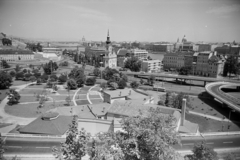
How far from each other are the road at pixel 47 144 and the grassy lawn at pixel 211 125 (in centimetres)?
371

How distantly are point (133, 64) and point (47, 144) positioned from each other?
156ft

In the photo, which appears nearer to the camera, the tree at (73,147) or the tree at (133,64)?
the tree at (73,147)

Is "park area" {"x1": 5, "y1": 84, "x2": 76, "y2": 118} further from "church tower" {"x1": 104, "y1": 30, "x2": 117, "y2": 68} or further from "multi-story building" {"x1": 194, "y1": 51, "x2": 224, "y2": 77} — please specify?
"multi-story building" {"x1": 194, "y1": 51, "x2": 224, "y2": 77}

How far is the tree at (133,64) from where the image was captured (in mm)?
57812

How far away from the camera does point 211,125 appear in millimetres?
21406

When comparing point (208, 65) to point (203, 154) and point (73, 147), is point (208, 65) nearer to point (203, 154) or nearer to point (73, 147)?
point (203, 154)

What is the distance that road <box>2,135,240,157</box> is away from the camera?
43.5 feet

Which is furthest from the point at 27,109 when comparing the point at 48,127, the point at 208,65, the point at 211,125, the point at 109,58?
the point at 208,65

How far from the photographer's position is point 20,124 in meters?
20.1

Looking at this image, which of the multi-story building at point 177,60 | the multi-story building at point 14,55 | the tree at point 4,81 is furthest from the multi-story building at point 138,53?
the tree at point 4,81

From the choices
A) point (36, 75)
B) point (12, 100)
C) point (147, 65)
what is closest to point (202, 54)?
point (147, 65)

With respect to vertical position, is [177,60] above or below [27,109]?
above

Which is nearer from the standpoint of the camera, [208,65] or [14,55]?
[208,65]

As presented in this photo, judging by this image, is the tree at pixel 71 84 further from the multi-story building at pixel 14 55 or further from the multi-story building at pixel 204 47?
the multi-story building at pixel 204 47
